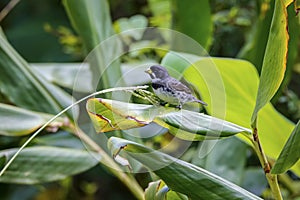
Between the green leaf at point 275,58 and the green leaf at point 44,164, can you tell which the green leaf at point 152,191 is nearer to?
the green leaf at point 275,58

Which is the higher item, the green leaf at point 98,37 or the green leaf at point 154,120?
the green leaf at point 154,120

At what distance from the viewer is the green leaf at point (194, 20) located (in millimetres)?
777

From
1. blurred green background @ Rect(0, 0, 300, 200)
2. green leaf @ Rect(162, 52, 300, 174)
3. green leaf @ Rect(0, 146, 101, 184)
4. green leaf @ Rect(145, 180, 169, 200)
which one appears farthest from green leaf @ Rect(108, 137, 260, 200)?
blurred green background @ Rect(0, 0, 300, 200)

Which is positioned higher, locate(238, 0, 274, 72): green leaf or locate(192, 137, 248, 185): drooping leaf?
locate(238, 0, 274, 72): green leaf

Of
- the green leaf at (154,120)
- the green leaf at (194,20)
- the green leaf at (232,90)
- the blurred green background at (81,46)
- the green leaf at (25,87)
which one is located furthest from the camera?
the blurred green background at (81,46)

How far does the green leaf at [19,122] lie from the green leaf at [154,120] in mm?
253

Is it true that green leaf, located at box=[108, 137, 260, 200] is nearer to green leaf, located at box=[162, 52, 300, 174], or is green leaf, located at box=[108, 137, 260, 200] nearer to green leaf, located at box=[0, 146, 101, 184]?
green leaf, located at box=[162, 52, 300, 174]

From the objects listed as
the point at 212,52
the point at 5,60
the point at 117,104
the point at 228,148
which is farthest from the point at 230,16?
the point at 117,104

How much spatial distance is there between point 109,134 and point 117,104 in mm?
279

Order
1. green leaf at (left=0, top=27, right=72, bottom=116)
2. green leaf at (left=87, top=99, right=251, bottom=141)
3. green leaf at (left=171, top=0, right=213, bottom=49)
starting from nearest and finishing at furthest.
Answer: green leaf at (left=87, top=99, right=251, bottom=141) → green leaf at (left=0, top=27, right=72, bottom=116) → green leaf at (left=171, top=0, right=213, bottom=49)

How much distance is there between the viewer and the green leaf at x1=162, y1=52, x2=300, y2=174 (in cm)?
52

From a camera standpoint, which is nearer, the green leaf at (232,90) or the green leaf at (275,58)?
the green leaf at (275,58)

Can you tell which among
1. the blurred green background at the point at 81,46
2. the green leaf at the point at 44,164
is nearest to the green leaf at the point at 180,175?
the green leaf at the point at 44,164

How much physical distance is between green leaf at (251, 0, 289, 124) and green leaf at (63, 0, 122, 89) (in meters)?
0.30
